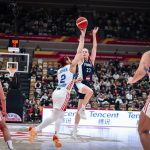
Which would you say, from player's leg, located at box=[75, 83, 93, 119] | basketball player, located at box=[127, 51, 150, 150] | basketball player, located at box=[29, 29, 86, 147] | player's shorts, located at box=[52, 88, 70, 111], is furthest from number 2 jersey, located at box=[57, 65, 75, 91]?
basketball player, located at box=[127, 51, 150, 150]

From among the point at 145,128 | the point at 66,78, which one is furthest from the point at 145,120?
the point at 66,78

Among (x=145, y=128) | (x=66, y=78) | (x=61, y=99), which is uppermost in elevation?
(x=66, y=78)

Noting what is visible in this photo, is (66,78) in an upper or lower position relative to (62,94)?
upper

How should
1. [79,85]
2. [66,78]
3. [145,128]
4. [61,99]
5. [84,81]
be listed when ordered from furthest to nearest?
1. [84,81]
2. [79,85]
3. [66,78]
4. [61,99]
5. [145,128]

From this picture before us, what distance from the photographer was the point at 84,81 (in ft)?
31.3

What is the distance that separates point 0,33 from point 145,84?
9825 mm

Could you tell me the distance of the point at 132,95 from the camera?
66.6 feet

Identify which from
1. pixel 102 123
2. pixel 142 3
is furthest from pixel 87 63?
pixel 142 3

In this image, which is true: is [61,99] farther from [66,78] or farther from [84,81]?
[84,81]

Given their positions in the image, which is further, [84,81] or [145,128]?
[84,81]

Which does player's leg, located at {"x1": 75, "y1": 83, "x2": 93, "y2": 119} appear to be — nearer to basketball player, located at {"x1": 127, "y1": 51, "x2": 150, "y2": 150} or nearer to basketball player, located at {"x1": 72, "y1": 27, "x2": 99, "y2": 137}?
basketball player, located at {"x1": 72, "y1": 27, "x2": 99, "y2": 137}

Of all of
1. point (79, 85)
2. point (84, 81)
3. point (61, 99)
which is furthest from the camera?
point (84, 81)

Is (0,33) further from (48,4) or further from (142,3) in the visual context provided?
(142,3)

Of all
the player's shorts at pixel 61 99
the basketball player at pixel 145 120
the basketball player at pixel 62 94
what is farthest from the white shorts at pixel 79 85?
→ the basketball player at pixel 145 120
